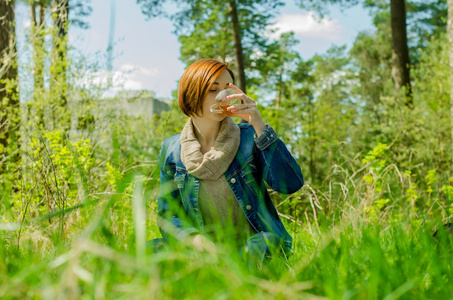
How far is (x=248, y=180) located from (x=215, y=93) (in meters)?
0.51

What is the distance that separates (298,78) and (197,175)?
26151 millimetres

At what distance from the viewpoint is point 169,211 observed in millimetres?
2080

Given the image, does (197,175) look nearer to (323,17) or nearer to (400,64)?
(400,64)

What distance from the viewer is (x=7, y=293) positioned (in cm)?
73

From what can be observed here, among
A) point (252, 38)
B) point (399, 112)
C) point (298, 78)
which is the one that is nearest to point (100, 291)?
point (399, 112)

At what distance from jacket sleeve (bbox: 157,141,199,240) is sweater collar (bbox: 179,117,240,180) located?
158mm

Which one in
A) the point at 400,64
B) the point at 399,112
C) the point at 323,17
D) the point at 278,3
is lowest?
the point at 399,112

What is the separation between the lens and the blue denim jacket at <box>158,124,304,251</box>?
81.5 inches

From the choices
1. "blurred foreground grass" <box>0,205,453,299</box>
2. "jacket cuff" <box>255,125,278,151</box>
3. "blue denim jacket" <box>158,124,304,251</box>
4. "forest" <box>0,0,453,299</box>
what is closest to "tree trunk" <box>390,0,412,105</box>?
"forest" <box>0,0,453,299</box>

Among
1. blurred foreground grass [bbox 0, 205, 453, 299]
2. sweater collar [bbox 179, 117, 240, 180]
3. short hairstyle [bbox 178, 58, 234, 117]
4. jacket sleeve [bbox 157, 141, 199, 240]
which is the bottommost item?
jacket sleeve [bbox 157, 141, 199, 240]

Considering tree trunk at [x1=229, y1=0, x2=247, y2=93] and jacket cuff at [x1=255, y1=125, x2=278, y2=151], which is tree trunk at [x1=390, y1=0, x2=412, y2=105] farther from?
jacket cuff at [x1=255, y1=125, x2=278, y2=151]

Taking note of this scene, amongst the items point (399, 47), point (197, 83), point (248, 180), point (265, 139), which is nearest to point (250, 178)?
point (248, 180)

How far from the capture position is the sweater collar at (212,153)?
2.14m

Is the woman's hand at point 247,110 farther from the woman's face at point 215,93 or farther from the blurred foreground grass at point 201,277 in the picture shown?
the blurred foreground grass at point 201,277
